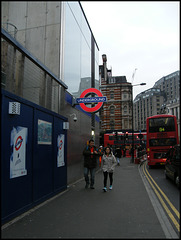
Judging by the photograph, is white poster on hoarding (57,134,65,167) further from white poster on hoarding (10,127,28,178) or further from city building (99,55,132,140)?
city building (99,55,132,140)

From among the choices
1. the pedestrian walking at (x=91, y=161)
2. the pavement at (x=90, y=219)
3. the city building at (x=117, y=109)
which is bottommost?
the pavement at (x=90, y=219)

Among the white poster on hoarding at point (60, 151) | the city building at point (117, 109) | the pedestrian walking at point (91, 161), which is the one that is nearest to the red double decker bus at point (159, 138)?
the pedestrian walking at point (91, 161)

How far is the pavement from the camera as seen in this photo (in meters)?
3.59

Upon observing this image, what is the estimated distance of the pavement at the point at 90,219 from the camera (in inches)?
141

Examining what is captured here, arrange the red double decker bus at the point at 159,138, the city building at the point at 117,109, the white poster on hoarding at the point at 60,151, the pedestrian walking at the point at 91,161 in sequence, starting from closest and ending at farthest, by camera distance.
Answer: the white poster on hoarding at the point at 60,151, the pedestrian walking at the point at 91,161, the red double decker bus at the point at 159,138, the city building at the point at 117,109

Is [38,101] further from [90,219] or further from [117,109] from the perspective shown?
[117,109]

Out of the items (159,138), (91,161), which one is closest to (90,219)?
(91,161)

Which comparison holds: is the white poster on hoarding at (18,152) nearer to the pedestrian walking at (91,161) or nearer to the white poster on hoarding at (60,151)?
the white poster on hoarding at (60,151)

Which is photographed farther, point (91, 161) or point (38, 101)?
point (91, 161)

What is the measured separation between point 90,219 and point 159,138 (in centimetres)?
1221

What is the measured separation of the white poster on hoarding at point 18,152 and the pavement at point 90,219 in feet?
3.34

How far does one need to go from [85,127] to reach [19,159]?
24.4 feet

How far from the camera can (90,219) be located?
4.45 meters

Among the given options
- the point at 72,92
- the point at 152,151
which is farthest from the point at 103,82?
the point at 72,92
